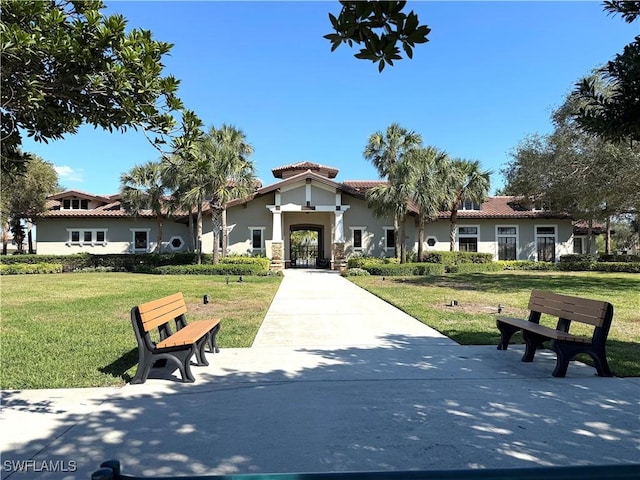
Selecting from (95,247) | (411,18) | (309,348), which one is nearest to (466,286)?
(309,348)

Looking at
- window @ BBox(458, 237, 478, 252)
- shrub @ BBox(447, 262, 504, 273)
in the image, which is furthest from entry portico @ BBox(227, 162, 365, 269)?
window @ BBox(458, 237, 478, 252)

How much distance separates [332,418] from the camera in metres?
3.94

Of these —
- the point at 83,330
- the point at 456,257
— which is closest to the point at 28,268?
the point at 83,330

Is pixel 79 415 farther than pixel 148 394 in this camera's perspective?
No

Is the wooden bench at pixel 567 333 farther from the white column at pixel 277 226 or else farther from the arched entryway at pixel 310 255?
the arched entryway at pixel 310 255

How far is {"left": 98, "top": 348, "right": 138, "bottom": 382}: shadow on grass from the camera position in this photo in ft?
17.5

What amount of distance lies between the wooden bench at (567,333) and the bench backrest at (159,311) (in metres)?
5.03

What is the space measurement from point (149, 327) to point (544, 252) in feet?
112

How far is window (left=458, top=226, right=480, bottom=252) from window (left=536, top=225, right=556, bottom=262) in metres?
4.96

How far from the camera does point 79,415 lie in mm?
4043

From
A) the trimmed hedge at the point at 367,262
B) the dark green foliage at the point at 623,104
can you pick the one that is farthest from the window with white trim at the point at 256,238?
the dark green foliage at the point at 623,104

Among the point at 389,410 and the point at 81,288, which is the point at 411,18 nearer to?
the point at 389,410

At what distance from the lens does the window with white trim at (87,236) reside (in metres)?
31.0

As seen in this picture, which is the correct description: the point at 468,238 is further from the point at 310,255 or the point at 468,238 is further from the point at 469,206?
the point at 310,255
